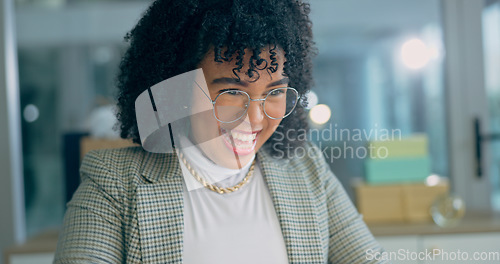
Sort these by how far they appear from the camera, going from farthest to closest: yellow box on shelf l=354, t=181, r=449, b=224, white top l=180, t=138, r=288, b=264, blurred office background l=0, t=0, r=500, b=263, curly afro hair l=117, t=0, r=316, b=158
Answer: blurred office background l=0, t=0, r=500, b=263 < yellow box on shelf l=354, t=181, r=449, b=224 < white top l=180, t=138, r=288, b=264 < curly afro hair l=117, t=0, r=316, b=158

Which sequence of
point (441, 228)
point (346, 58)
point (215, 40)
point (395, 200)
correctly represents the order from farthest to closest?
point (346, 58) → point (395, 200) → point (441, 228) → point (215, 40)

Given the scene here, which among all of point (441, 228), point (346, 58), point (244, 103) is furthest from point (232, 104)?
point (346, 58)

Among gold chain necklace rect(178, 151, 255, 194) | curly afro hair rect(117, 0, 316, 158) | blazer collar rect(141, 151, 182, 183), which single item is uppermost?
curly afro hair rect(117, 0, 316, 158)

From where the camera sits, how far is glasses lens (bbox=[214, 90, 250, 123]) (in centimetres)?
79

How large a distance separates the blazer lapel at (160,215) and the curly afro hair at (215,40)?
12 cm

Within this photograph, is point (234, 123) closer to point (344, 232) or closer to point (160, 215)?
point (160, 215)

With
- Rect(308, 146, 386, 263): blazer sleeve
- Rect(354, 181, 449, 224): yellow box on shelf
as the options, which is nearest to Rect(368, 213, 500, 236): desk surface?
Rect(354, 181, 449, 224): yellow box on shelf

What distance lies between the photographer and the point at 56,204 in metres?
2.17

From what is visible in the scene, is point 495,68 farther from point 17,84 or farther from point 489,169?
point 17,84

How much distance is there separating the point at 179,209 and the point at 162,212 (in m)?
0.03

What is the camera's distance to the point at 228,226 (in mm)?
901

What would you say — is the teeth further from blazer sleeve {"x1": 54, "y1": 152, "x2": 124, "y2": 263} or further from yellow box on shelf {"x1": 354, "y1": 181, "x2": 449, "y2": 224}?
yellow box on shelf {"x1": 354, "y1": 181, "x2": 449, "y2": 224}

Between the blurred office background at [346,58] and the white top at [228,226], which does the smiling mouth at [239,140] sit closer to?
the white top at [228,226]

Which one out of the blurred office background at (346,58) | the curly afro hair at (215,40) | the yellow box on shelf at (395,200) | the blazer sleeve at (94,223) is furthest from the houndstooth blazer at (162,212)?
the blurred office background at (346,58)
